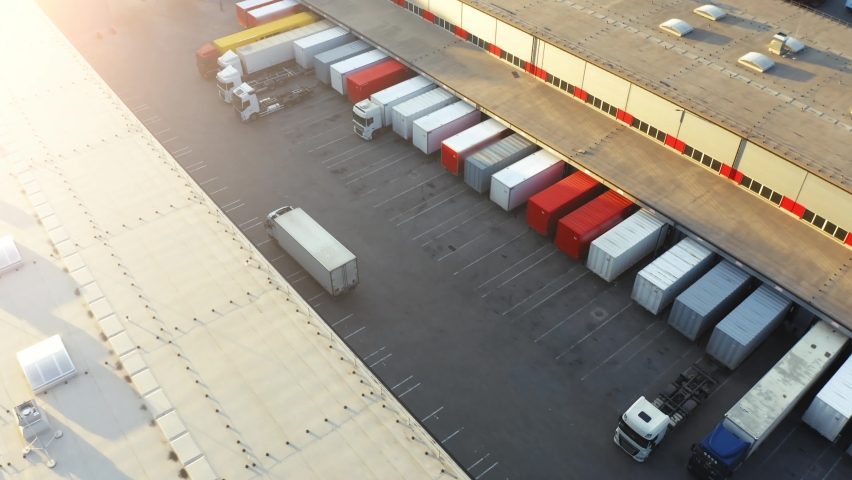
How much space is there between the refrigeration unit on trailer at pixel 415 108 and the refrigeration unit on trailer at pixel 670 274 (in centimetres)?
2449

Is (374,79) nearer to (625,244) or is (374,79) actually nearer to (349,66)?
(349,66)

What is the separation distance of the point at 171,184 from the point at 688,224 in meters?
34.2

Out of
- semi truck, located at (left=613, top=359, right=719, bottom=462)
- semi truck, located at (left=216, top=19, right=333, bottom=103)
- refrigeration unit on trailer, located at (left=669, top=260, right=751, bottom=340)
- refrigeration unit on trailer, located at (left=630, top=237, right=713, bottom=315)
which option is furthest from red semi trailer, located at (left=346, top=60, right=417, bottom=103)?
semi truck, located at (left=613, top=359, right=719, bottom=462)

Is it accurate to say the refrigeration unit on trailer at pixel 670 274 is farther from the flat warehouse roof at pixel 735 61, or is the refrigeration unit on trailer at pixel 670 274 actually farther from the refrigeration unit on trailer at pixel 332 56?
the refrigeration unit on trailer at pixel 332 56

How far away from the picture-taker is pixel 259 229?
5200 cm

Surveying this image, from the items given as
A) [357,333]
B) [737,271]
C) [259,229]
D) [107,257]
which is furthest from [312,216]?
[737,271]

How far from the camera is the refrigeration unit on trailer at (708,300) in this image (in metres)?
43.0

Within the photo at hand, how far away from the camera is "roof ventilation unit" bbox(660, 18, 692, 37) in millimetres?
57156

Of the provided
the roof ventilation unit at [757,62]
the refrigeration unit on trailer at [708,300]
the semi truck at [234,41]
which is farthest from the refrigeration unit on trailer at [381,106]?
the refrigeration unit on trailer at [708,300]

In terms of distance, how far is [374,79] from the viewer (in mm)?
63969

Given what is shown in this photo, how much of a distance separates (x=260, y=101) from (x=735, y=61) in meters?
42.2

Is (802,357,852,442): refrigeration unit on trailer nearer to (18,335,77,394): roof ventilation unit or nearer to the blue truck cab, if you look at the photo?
the blue truck cab

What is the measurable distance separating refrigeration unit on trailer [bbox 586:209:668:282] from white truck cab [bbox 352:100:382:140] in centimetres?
2322

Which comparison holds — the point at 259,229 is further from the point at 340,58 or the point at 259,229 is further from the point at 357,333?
the point at 340,58
